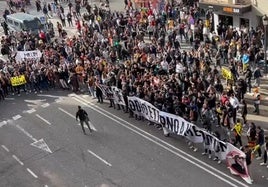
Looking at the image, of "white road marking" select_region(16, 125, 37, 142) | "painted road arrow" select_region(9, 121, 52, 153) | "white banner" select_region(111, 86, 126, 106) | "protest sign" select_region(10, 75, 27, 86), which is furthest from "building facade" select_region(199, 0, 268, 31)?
"painted road arrow" select_region(9, 121, 52, 153)

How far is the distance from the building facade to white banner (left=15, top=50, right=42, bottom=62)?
37.4 ft

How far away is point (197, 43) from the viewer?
102 feet

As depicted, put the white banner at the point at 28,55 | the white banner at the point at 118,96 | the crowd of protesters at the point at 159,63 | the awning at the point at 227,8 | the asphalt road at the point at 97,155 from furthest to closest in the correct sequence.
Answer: the white banner at the point at 28,55, the awning at the point at 227,8, the white banner at the point at 118,96, the crowd of protesters at the point at 159,63, the asphalt road at the point at 97,155

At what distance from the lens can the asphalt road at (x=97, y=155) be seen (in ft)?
65.0

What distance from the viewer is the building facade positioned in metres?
31.8

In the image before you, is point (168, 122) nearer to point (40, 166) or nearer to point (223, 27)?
point (40, 166)

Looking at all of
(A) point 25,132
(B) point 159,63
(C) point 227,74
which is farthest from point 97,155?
(C) point 227,74

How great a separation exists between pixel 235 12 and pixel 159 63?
24.7 ft

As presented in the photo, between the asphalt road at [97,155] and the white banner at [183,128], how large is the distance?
55 cm

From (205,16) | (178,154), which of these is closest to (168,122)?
(178,154)

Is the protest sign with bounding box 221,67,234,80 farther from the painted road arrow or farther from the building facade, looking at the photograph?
the painted road arrow

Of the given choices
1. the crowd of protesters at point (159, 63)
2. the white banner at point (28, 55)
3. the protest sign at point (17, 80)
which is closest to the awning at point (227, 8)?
the crowd of protesters at point (159, 63)

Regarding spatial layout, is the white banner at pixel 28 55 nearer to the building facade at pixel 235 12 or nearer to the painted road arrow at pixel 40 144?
the painted road arrow at pixel 40 144

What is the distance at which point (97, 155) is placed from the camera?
2214 centimetres
